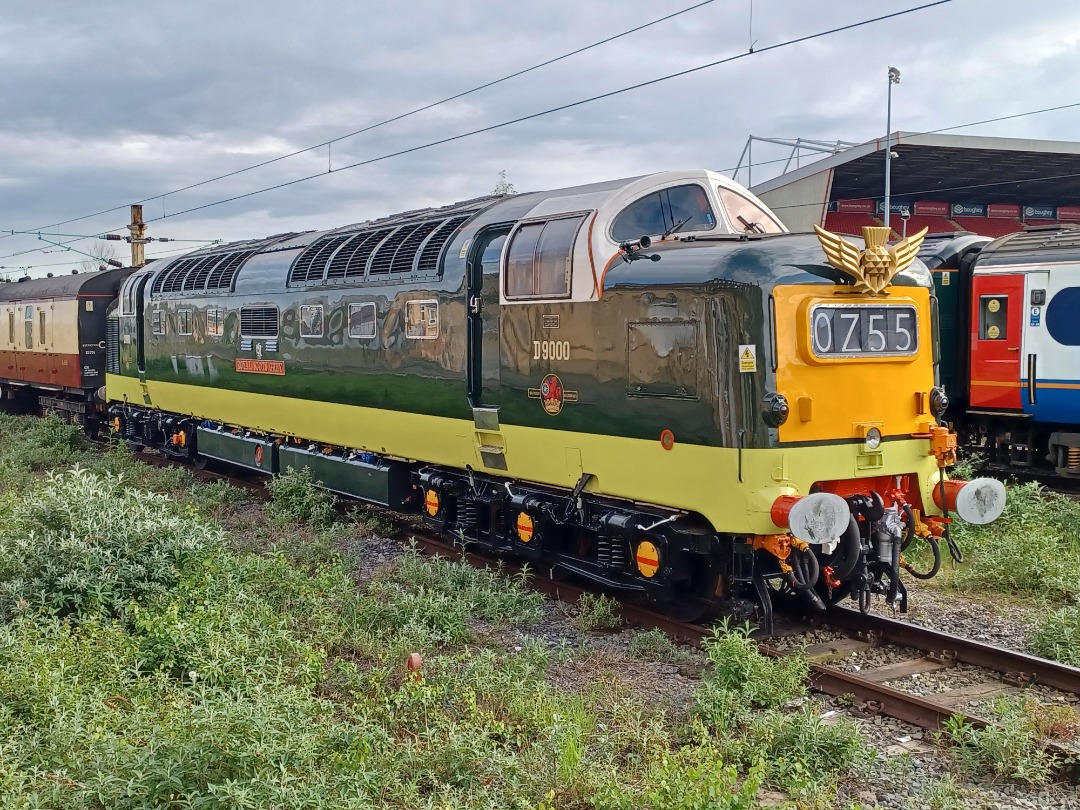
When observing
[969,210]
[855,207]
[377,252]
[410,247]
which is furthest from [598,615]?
[969,210]

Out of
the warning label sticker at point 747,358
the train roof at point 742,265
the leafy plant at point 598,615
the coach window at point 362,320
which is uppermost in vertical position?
the train roof at point 742,265

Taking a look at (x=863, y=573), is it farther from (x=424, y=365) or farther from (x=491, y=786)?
(x=424, y=365)

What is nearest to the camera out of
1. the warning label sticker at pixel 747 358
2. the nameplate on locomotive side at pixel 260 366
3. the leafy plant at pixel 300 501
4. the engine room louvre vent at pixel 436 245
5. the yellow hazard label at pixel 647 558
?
the warning label sticker at pixel 747 358

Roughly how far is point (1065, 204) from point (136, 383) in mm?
44716

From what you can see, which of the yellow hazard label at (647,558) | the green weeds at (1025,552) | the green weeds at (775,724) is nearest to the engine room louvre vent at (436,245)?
the yellow hazard label at (647,558)

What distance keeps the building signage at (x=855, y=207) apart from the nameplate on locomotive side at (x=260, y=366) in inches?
1357

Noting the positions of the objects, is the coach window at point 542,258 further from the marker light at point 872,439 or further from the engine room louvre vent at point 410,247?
the marker light at point 872,439

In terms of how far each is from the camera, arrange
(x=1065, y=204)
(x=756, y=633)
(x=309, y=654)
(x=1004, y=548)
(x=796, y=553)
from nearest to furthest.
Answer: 1. (x=309, y=654)
2. (x=796, y=553)
3. (x=756, y=633)
4. (x=1004, y=548)
5. (x=1065, y=204)

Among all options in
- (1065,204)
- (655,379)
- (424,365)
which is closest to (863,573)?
(655,379)

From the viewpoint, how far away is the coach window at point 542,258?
9.03m

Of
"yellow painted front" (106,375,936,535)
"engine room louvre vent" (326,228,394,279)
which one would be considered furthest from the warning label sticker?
"engine room louvre vent" (326,228,394,279)

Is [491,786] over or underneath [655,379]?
underneath

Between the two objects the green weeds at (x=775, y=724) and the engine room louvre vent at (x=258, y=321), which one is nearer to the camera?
the green weeds at (x=775, y=724)

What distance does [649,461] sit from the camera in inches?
328
